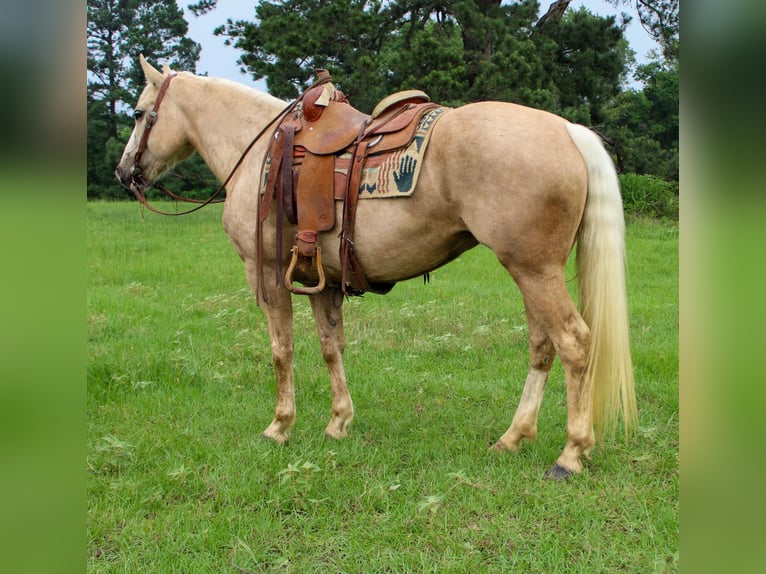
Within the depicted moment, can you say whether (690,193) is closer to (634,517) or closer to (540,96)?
(634,517)

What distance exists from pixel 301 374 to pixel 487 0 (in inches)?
460

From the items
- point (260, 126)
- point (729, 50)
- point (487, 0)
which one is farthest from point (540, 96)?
point (729, 50)

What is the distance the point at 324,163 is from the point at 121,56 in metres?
21.7

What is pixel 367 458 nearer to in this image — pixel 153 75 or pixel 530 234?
pixel 530 234

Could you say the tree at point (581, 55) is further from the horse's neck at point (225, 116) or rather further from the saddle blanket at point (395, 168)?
the saddle blanket at point (395, 168)

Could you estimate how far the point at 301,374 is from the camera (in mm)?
5074

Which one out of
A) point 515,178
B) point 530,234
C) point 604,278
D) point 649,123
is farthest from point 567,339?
point 649,123

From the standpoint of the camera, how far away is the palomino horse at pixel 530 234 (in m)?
3.02

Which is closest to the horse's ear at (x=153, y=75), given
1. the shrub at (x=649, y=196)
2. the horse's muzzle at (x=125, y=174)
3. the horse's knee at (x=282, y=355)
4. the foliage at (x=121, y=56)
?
the horse's muzzle at (x=125, y=174)

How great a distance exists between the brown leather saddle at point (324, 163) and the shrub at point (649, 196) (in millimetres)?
11369

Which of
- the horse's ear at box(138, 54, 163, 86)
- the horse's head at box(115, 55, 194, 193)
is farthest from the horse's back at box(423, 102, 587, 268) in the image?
the horse's ear at box(138, 54, 163, 86)

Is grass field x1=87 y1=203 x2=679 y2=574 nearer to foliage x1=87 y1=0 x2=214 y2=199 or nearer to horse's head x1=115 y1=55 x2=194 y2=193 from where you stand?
horse's head x1=115 y1=55 x2=194 y2=193

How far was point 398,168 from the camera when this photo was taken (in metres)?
3.30

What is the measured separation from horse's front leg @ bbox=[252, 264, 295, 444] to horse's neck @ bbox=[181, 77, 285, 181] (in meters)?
0.81
